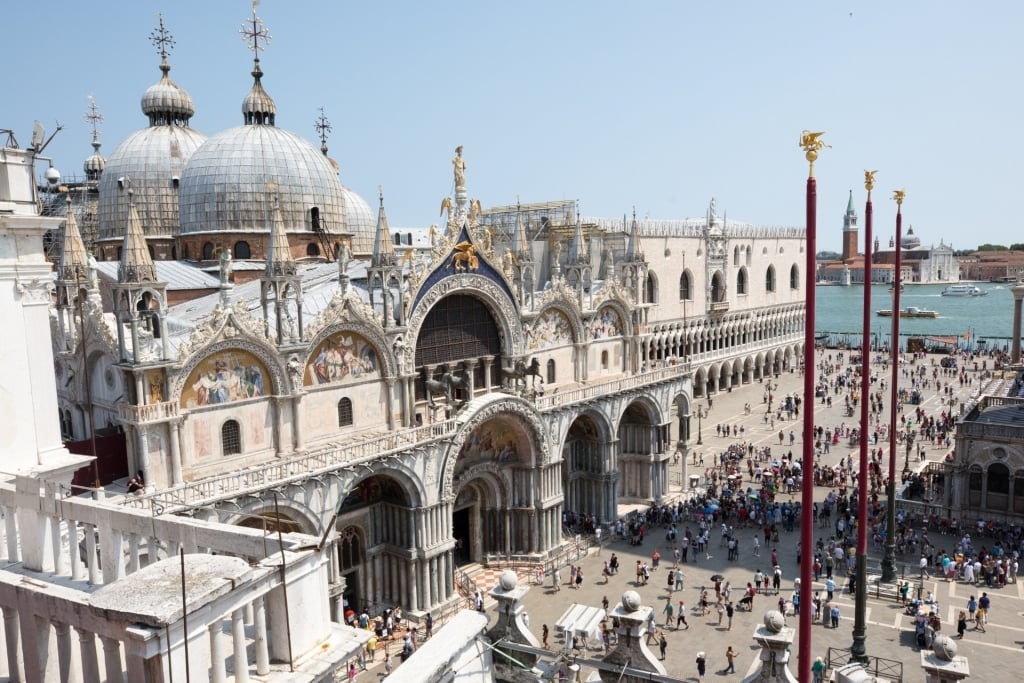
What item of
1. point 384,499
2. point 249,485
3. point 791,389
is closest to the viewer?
point 249,485

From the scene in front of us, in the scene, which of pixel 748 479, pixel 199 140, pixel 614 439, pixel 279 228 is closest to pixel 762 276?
pixel 748 479

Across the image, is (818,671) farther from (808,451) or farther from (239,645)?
(239,645)

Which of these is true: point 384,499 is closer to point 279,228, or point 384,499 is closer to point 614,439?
Answer: point 279,228

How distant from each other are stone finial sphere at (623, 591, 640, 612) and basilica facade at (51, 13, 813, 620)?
17.0 feet

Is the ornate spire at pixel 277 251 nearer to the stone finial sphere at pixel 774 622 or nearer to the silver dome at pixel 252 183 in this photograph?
the silver dome at pixel 252 183

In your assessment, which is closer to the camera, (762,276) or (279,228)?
(279,228)

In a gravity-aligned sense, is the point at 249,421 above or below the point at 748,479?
above

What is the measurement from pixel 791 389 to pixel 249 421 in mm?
59341

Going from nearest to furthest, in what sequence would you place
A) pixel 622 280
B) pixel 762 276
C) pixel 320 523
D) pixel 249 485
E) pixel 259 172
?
1. pixel 249 485
2. pixel 320 523
3. pixel 259 172
4. pixel 622 280
5. pixel 762 276

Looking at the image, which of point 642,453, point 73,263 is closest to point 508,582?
point 73,263

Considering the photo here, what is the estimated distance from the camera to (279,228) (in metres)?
25.4

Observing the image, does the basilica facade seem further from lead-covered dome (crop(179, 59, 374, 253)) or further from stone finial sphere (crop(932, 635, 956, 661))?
stone finial sphere (crop(932, 635, 956, 661))

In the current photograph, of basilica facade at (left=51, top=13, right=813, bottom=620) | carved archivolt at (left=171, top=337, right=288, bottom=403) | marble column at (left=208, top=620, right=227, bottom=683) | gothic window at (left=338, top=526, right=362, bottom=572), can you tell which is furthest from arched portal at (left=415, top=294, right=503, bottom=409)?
marble column at (left=208, top=620, right=227, bottom=683)

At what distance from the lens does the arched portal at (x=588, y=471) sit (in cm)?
3869
